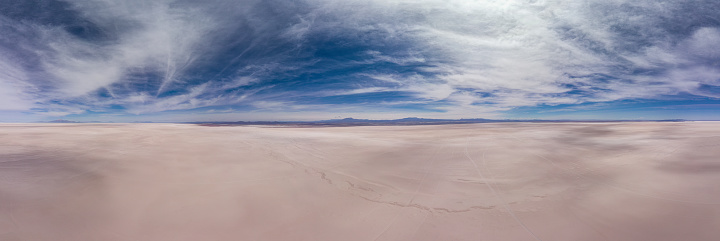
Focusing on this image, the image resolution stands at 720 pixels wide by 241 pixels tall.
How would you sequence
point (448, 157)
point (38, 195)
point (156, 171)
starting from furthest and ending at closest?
point (448, 157) → point (156, 171) → point (38, 195)

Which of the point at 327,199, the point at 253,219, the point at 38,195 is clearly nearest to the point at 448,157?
the point at 327,199

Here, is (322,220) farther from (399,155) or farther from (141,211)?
(399,155)

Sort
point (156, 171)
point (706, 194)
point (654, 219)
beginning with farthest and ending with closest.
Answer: point (156, 171), point (706, 194), point (654, 219)

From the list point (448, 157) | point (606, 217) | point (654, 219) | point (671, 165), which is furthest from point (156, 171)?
point (671, 165)

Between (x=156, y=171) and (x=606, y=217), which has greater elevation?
(x=156, y=171)

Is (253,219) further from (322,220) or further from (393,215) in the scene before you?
(393,215)

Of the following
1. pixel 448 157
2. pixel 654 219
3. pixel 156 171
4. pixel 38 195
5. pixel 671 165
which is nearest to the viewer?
pixel 654 219

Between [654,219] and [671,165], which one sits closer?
[654,219]
